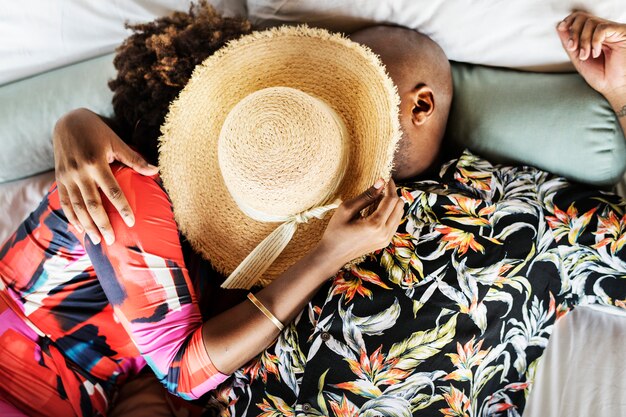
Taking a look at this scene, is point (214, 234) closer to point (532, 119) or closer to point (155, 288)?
point (155, 288)

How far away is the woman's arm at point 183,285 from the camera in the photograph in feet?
3.15

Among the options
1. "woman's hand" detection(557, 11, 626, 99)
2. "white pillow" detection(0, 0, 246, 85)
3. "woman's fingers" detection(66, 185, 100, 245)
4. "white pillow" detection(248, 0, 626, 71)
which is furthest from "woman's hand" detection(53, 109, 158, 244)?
"woman's hand" detection(557, 11, 626, 99)

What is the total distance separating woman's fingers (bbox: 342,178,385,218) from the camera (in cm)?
95

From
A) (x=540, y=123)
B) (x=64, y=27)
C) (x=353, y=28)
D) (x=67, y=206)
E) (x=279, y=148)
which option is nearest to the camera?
(x=279, y=148)

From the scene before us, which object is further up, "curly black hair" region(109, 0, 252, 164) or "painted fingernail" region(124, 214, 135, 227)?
"curly black hair" region(109, 0, 252, 164)

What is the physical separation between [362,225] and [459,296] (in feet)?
0.81

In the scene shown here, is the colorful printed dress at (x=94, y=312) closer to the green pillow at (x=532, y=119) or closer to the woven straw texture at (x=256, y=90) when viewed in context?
the woven straw texture at (x=256, y=90)

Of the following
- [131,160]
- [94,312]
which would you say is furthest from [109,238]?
[94,312]

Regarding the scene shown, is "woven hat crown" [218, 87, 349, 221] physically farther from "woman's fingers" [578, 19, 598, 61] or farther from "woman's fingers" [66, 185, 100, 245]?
"woman's fingers" [578, 19, 598, 61]

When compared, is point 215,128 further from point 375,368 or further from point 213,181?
point 375,368

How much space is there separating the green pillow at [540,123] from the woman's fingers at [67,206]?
2.78 feet

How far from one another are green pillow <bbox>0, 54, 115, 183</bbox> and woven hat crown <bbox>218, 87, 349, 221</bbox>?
0.61 meters

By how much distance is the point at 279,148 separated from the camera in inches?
35.5

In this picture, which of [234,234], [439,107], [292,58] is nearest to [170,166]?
[234,234]
